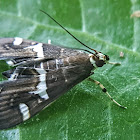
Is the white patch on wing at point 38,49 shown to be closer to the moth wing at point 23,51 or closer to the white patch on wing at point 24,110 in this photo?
the moth wing at point 23,51

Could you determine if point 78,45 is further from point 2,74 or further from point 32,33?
point 2,74

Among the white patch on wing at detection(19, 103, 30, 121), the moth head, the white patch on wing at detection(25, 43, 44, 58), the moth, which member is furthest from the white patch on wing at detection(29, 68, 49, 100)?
the moth head

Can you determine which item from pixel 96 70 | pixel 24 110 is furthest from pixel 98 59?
pixel 24 110

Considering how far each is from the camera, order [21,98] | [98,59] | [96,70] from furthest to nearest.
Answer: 1. [96,70]
2. [98,59]
3. [21,98]

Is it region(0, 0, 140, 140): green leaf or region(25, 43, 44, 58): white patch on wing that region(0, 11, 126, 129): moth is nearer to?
region(25, 43, 44, 58): white patch on wing

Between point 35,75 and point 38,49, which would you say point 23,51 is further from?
point 35,75

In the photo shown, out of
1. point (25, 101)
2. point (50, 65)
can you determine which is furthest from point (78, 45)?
point (25, 101)

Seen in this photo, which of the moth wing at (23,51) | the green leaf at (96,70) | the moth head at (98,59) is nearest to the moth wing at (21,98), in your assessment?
the green leaf at (96,70)
